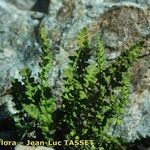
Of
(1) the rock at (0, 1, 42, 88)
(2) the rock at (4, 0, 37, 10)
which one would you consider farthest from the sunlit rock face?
(2) the rock at (4, 0, 37, 10)

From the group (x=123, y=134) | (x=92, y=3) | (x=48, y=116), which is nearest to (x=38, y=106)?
(x=48, y=116)

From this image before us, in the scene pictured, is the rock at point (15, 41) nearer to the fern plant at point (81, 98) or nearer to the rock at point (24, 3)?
the rock at point (24, 3)

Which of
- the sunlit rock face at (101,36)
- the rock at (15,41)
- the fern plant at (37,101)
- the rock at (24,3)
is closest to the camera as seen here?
the fern plant at (37,101)

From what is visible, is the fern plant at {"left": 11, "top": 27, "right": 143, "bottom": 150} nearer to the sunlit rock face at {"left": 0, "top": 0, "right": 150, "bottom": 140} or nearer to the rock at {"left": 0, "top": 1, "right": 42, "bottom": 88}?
the sunlit rock face at {"left": 0, "top": 0, "right": 150, "bottom": 140}

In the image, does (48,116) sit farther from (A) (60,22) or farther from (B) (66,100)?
(A) (60,22)

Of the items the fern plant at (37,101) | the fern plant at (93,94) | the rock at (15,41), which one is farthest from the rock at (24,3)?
the fern plant at (93,94)

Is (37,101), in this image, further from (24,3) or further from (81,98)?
(24,3)
